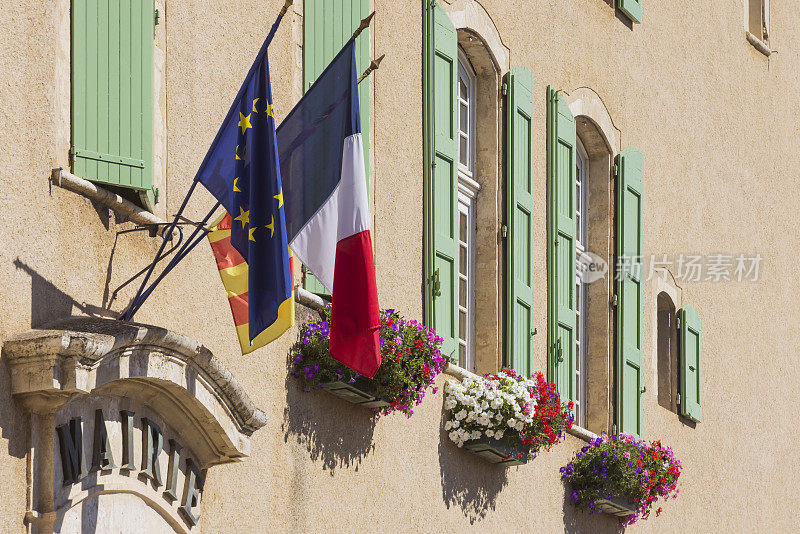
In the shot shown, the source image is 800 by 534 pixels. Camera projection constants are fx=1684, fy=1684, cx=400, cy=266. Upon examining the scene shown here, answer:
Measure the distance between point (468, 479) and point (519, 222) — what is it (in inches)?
67.7

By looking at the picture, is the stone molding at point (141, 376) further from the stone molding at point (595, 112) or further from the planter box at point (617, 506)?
the stone molding at point (595, 112)

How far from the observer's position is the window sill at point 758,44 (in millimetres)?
15406

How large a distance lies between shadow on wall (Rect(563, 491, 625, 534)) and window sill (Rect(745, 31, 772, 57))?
5625 millimetres

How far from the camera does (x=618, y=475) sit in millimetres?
10945

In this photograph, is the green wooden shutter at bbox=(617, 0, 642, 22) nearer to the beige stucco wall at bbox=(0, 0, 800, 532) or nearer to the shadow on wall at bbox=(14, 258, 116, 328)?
the beige stucco wall at bbox=(0, 0, 800, 532)

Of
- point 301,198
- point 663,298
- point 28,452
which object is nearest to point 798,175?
point 663,298

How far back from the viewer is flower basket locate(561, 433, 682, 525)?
35.8 ft

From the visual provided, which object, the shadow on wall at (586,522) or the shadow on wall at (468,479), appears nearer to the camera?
the shadow on wall at (468,479)

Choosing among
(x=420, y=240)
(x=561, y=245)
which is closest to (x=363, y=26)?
(x=420, y=240)

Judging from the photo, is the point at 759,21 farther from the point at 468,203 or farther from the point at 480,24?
the point at 468,203

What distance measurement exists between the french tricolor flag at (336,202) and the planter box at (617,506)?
13.9 ft

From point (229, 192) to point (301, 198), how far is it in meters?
0.50

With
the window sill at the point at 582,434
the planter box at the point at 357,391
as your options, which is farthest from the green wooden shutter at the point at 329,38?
the window sill at the point at 582,434

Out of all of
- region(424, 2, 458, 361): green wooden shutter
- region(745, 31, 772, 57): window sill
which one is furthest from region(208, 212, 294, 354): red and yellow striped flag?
A: region(745, 31, 772, 57): window sill
